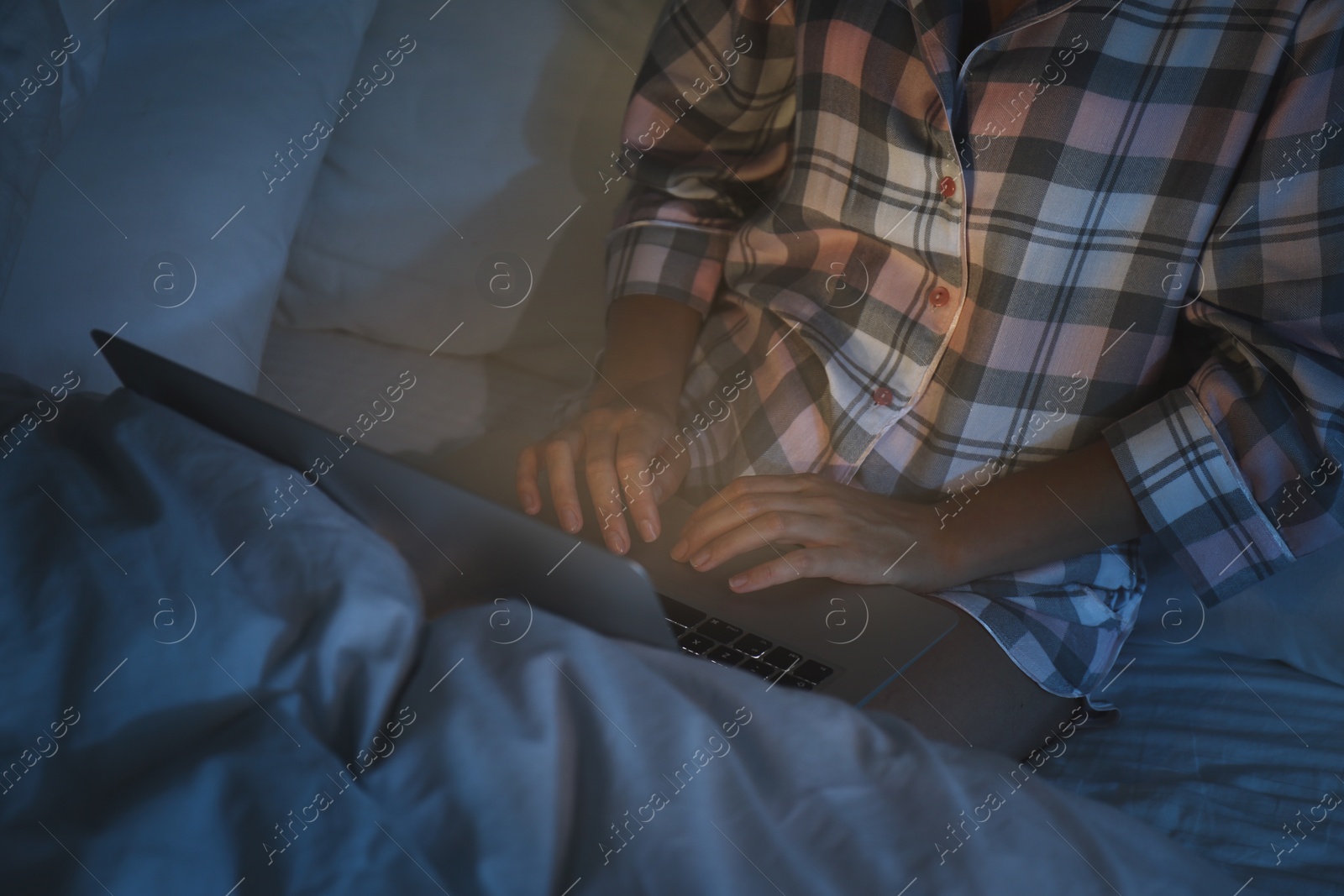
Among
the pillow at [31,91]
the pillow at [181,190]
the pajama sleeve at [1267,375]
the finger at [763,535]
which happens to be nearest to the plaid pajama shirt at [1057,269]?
the pajama sleeve at [1267,375]

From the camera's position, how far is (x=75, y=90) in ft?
2.75

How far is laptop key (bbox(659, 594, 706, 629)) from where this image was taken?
708mm

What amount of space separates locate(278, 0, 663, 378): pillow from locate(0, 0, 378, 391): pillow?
0.23ft

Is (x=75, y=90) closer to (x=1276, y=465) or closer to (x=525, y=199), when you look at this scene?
(x=525, y=199)

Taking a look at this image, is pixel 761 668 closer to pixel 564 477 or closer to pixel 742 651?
pixel 742 651

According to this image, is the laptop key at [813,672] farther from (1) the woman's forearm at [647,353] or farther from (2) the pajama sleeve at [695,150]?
(2) the pajama sleeve at [695,150]

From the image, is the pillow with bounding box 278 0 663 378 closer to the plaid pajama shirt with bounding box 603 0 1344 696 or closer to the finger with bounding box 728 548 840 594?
the plaid pajama shirt with bounding box 603 0 1344 696

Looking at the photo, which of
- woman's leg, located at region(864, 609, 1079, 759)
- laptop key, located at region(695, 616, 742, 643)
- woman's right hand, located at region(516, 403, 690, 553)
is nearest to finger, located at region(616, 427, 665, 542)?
woman's right hand, located at region(516, 403, 690, 553)

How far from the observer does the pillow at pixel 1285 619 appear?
0.77 m

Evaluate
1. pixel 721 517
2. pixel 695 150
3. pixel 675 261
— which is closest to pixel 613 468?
pixel 721 517

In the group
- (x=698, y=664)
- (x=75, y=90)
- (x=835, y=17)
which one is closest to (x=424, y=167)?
(x=75, y=90)

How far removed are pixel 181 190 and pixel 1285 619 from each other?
107 centimetres

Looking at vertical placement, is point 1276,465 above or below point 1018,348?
below

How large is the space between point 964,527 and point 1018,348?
152 mm
